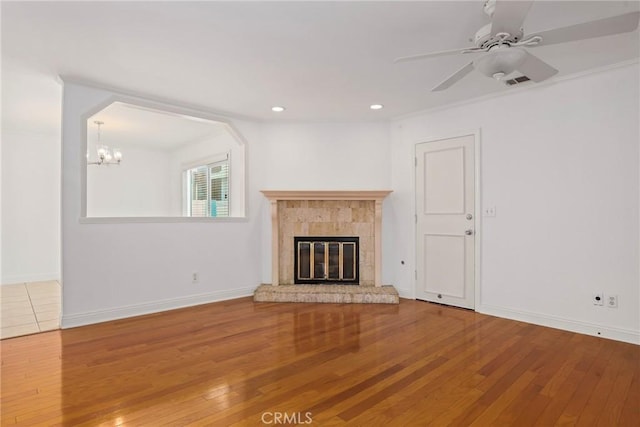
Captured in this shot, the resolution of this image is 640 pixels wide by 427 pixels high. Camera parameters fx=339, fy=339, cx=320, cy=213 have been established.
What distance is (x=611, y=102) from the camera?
3.05 metres

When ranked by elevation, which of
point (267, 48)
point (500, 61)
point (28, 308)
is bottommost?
point (28, 308)

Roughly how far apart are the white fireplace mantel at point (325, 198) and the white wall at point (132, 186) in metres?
3.97

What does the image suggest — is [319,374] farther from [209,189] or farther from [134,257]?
[209,189]

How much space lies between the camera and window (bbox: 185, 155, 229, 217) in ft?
19.5

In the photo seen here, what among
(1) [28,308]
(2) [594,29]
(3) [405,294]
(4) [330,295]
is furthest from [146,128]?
(2) [594,29]

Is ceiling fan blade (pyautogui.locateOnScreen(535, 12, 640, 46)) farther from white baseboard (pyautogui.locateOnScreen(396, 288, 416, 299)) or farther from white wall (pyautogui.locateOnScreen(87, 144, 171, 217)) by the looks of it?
white wall (pyautogui.locateOnScreen(87, 144, 171, 217))

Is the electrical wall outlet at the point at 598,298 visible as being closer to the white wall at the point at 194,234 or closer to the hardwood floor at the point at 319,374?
the hardwood floor at the point at 319,374

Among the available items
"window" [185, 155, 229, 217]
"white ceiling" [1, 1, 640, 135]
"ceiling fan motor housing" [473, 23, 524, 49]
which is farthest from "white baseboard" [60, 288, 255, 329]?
"ceiling fan motor housing" [473, 23, 524, 49]

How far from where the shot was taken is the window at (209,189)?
596 cm

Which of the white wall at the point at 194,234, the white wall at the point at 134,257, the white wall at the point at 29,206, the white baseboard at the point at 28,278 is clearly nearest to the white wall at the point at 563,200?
the white wall at the point at 194,234

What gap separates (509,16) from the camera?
5.62ft

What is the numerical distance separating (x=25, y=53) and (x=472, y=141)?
4.42 metres

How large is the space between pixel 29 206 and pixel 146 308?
11.9 ft

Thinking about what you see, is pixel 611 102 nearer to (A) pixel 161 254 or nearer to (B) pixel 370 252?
(B) pixel 370 252
